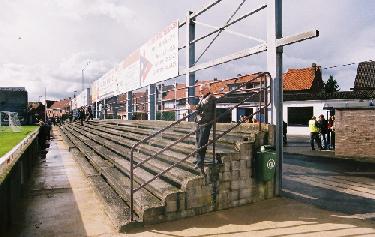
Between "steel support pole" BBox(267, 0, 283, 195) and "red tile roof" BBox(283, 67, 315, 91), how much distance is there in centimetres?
3229

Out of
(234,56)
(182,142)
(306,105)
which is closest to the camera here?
(234,56)

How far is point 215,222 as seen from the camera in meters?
6.05

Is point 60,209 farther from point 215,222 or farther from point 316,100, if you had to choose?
point 316,100

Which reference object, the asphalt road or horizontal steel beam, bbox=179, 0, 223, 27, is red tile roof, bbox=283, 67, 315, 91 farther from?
horizontal steel beam, bbox=179, 0, 223, 27

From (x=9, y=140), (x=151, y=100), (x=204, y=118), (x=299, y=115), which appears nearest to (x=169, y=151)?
(x=204, y=118)

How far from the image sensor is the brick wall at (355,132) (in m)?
13.6

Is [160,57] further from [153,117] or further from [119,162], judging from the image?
[119,162]

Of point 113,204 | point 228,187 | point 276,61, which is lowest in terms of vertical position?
point 113,204

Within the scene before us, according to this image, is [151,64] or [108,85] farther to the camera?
[108,85]

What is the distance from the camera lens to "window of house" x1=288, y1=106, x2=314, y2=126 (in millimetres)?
30408

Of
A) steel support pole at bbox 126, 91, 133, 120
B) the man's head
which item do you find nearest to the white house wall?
steel support pole at bbox 126, 91, 133, 120

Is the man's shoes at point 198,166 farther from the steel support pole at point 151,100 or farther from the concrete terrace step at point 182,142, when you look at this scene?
the steel support pole at point 151,100

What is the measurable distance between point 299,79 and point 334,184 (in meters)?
33.4

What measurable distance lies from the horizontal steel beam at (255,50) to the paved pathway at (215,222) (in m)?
3.31
